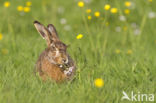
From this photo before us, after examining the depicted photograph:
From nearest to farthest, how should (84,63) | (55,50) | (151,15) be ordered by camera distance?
(55,50)
(84,63)
(151,15)

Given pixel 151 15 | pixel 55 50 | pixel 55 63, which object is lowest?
Result: pixel 55 63

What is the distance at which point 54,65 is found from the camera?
14.9 ft

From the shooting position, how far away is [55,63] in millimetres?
Answer: 4492

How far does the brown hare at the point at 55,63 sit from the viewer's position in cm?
443

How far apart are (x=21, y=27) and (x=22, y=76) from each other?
344 cm

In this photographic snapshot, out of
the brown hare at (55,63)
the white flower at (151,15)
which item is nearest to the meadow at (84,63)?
the white flower at (151,15)

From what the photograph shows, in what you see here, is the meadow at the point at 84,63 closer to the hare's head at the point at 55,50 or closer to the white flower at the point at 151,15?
the white flower at the point at 151,15

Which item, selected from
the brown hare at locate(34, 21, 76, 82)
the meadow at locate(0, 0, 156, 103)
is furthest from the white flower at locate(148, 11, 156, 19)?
the brown hare at locate(34, 21, 76, 82)

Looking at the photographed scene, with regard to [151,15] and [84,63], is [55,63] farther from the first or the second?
[151,15]

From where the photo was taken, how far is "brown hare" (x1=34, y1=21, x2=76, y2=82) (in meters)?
4.43

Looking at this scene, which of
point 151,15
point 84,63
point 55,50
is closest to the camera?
point 55,50

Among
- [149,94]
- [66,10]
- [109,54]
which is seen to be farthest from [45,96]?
[66,10]

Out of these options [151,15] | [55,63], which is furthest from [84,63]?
[151,15]

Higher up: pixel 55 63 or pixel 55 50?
pixel 55 50
